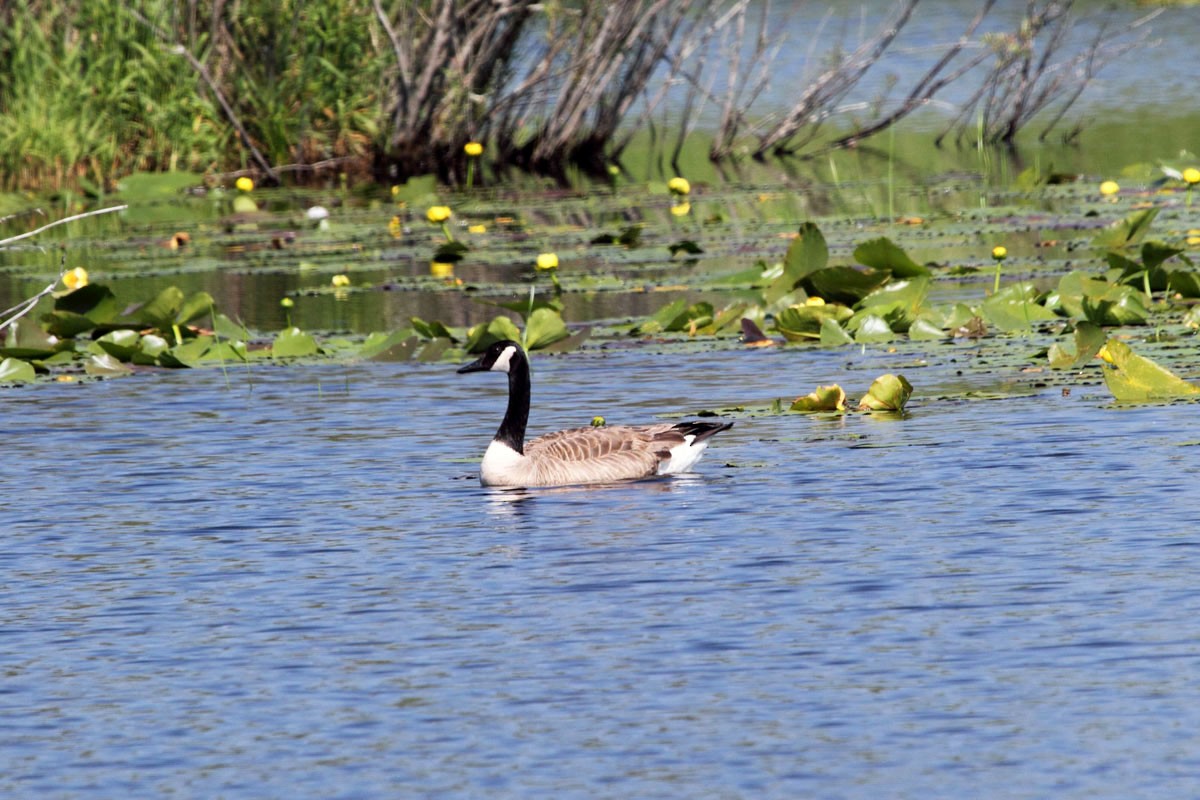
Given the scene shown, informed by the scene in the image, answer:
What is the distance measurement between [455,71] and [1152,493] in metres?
16.4

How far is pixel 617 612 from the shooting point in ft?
21.7

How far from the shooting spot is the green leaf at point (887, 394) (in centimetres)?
969

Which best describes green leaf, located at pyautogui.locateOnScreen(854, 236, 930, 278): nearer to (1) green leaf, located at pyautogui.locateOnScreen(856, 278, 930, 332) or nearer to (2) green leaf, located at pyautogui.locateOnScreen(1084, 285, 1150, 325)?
(1) green leaf, located at pyautogui.locateOnScreen(856, 278, 930, 332)

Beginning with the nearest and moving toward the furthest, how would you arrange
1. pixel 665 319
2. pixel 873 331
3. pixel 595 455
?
pixel 595 455, pixel 873 331, pixel 665 319

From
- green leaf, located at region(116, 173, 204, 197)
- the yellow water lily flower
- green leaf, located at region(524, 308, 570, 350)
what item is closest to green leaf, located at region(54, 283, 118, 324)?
the yellow water lily flower

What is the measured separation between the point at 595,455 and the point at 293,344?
12.1ft

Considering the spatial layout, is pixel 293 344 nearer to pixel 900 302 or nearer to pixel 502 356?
pixel 502 356

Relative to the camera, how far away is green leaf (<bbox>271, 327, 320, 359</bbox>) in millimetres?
12141

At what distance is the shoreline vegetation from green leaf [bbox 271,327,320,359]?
9952 millimetres

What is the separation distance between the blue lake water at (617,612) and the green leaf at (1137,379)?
0.32 feet

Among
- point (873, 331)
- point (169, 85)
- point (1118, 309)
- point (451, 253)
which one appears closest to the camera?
point (1118, 309)

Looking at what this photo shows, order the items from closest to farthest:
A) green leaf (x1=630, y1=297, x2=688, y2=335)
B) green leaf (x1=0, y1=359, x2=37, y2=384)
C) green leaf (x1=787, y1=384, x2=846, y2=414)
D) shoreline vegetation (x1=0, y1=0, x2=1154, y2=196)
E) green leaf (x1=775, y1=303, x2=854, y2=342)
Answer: green leaf (x1=787, y1=384, x2=846, y2=414)
green leaf (x1=0, y1=359, x2=37, y2=384)
green leaf (x1=775, y1=303, x2=854, y2=342)
green leaf (x1=630, y1=297, x2=688, y2=335)
shoreline vegetation (x1=0, y1=0, x2=1154, y2=196)

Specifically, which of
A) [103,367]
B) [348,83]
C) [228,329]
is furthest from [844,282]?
[348,83]

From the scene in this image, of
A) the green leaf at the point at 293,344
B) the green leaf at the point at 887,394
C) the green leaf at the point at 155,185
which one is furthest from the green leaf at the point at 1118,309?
the green leaf at the point at 155,185
